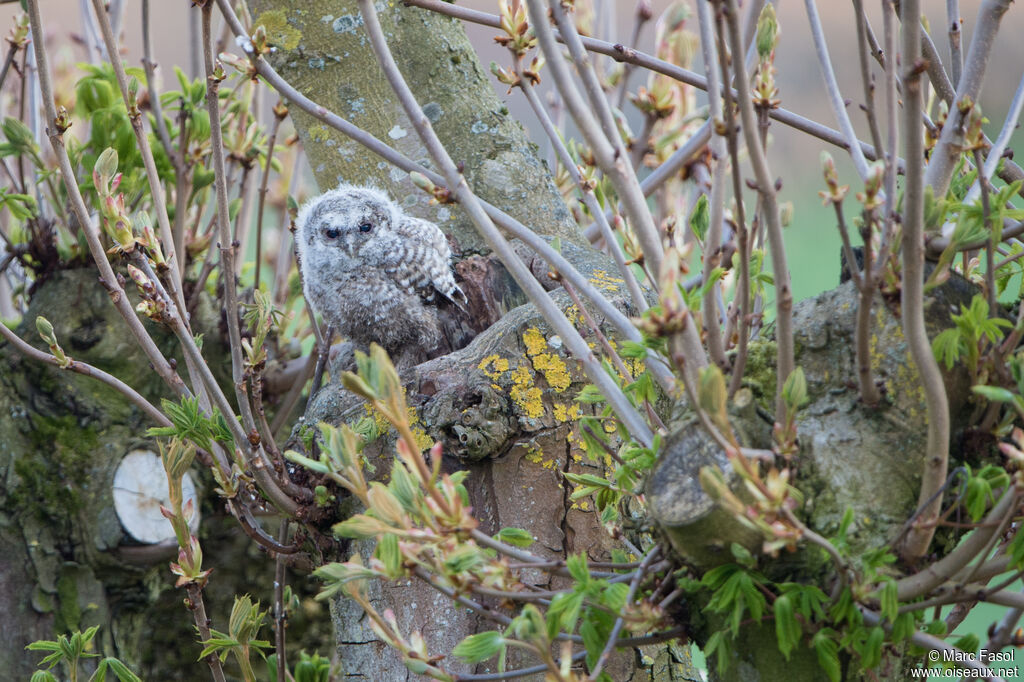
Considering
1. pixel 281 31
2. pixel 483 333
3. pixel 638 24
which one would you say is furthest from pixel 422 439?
pixel 638 24

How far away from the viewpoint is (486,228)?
952 millimetres

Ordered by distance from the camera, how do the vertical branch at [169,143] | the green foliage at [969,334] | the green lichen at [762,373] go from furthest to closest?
the vertical branch at [169,143], the green lichen at [762,373], the green foliage at [969,334]

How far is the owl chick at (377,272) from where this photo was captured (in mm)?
1917

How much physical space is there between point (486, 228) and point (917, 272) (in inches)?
16.8

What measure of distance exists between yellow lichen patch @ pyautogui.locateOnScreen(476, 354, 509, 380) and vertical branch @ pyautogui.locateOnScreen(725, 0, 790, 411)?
0.59 m

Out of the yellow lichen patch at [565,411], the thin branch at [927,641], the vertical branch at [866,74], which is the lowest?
the thin branch at [927,641]

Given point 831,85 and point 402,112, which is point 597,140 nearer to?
→ point 831,85

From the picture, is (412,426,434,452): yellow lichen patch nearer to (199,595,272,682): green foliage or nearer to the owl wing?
(199,595,272,682): green foliage

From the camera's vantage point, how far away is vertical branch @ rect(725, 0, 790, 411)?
735 mm

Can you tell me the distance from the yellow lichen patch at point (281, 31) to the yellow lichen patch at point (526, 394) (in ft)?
3.29

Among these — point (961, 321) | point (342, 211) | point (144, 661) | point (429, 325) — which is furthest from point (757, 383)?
point (144, 661)

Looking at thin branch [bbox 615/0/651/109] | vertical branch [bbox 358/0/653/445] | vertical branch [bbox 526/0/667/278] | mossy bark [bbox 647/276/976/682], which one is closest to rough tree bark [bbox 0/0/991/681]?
mossy bark [bbox 647/276/976/682]

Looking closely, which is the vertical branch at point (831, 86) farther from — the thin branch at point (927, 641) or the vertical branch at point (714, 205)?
the thin branch at point (927, 641)

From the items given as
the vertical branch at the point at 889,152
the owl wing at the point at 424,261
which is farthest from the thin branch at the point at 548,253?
the owl wing at the point at 424,261
